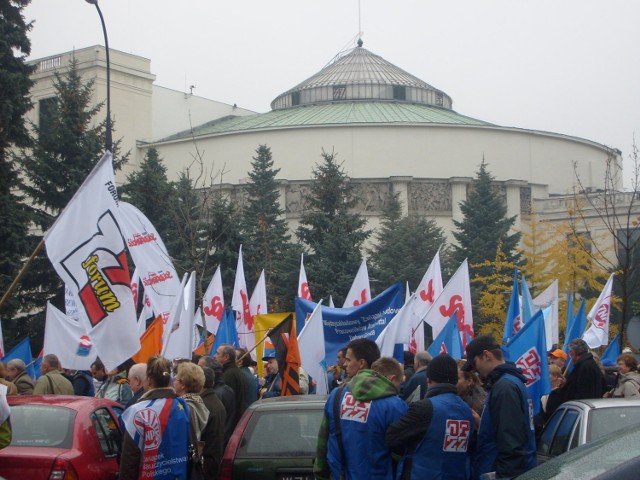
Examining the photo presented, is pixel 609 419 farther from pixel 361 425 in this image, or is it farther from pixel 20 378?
pixel 20 378

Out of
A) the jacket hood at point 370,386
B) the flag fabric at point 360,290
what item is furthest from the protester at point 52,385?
the flag fabric at point 360,290

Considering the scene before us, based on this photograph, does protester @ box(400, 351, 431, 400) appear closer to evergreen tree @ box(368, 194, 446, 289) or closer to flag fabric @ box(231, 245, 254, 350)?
flag fabric @ box(231, 245, 254, 350)

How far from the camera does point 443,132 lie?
63.9 metres

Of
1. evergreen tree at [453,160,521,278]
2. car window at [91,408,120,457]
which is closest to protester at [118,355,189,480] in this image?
car window at [91,408,120,457]

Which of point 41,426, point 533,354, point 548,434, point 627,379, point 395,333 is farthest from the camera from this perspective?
point 395,333

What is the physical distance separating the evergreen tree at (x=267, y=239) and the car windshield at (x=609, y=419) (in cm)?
3505

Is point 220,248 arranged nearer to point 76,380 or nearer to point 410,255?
point 410,255

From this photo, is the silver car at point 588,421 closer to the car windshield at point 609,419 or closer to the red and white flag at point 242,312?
the car windshield at point 609,419

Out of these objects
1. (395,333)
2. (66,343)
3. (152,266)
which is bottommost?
(66,343)

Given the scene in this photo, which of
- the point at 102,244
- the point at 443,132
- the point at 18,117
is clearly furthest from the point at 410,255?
the point at 102,244

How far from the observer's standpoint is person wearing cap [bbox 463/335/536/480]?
6.71 meters

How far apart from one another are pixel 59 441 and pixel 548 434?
414 cm

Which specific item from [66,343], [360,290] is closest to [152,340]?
[66,343]

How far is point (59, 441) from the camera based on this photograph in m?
8.77
